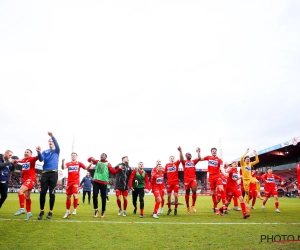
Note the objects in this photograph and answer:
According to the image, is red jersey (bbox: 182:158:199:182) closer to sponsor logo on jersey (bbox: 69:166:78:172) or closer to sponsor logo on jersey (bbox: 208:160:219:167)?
sponsor logo on jersey (bbox: 208:160:219:167)

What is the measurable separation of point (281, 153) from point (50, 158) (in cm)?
4363

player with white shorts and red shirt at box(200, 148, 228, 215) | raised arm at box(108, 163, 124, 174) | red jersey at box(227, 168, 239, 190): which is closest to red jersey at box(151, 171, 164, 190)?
raised arm at box(108, 163, 124, 174)

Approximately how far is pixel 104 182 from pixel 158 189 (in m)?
2.34

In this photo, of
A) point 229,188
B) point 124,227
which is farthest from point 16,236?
point 229,188

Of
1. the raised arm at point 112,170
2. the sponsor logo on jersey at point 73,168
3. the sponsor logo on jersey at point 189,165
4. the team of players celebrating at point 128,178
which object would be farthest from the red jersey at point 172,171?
the sponsor logo on jersey at point 73,168

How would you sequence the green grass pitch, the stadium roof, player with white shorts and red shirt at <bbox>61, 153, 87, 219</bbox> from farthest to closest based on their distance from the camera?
1. the stadium roof
2. player with white shorts and red shirt at <bbox>61, 153, 87, 219</bbox>
3. the green grass pitch

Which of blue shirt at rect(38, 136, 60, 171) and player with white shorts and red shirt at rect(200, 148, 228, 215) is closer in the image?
blue shirt at rect(38, 136, 60, 171)

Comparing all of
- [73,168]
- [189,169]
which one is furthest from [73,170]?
[189,169]

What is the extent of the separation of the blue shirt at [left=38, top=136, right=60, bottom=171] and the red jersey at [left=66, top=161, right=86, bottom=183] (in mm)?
1685

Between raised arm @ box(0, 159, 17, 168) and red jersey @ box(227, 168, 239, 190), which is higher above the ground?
raised arm @ box(0, 159, 17, 168)

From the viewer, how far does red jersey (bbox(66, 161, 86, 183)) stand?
1101 cm

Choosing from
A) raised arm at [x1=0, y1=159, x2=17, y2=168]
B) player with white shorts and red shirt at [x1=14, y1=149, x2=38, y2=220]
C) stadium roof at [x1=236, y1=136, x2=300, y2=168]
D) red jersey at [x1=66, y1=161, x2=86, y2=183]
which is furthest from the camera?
stadium roof at [x1=236, y1=136, x2=300, y2=168]

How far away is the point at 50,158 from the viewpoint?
9.51m

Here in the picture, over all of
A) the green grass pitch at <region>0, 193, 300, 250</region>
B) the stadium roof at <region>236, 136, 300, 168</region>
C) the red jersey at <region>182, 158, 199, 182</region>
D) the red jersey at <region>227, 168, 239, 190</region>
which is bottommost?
the green grass pitch at <region>0, 193, 300, 250</region>
